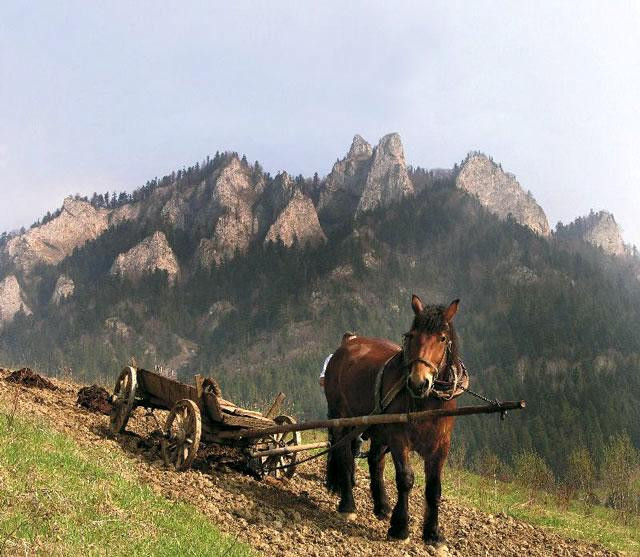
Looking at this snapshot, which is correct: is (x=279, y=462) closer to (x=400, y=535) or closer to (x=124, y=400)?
(x=124, y=400)

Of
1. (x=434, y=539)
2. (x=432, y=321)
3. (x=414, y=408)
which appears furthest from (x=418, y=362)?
(x=434, y=539)

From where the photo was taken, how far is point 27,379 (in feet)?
47.9

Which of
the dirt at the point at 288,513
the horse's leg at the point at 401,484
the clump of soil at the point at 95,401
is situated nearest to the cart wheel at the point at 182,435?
the dirt at the point at 288,513

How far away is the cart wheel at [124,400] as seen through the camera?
11461 mm

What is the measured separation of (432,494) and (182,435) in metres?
4.24

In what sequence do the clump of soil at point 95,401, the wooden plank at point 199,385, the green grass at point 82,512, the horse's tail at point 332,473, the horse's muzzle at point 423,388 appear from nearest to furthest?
the green grass at point 82,512 < the horse's muzzle at point 423,388 < the wooden plank at point 199,385 < the horse's tail at point 332,473 < the clump of soil at point 95,401

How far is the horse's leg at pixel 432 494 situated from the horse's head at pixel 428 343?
1153 mm

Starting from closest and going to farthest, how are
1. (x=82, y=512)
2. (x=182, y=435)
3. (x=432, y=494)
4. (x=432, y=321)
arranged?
(x=82, y=512) < (x=432, y=321) < (x=432, y=494) < (x=182, y=435)

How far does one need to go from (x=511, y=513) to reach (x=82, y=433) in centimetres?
958

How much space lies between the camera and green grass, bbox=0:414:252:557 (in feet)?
18.2

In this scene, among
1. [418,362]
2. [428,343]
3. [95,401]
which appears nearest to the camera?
[418,362]

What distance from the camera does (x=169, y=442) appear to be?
10617mm

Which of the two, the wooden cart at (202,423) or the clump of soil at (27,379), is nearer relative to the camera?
the wooden cart at (202,423)

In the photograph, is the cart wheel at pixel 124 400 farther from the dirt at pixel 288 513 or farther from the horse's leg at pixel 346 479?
the horse's leg at pixel 346 479
